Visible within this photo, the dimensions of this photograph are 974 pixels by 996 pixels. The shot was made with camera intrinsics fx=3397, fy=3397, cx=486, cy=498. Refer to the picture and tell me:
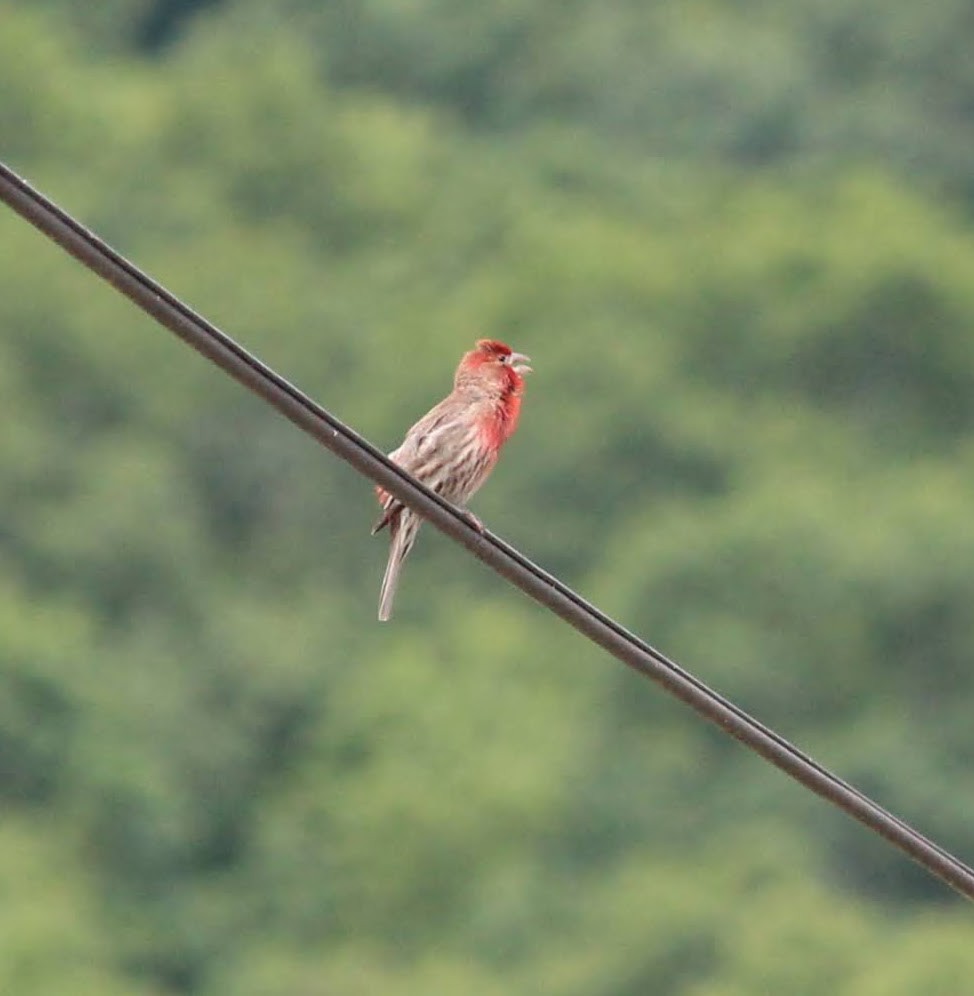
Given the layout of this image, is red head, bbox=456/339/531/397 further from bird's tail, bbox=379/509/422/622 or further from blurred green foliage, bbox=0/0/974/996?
blurred green foliage, bbox=0/0/974/996

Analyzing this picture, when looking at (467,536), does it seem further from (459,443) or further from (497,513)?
(497,513)

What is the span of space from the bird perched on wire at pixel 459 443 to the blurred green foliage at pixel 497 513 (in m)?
26.4

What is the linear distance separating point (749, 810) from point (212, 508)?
928 centimetres

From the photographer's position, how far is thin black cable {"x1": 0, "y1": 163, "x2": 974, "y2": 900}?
565 cm

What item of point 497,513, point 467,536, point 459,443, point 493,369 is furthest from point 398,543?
point 497,513

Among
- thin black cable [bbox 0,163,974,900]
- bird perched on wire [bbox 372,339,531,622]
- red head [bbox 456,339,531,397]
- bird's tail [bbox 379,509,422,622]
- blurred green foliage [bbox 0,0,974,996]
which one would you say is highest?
blurred green foliage [bbox 0,0,974,996]

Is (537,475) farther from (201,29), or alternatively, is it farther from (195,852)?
(201,29)

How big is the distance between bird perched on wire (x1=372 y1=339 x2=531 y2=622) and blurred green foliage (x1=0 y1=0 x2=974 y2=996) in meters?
26.4

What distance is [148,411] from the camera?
50.6m

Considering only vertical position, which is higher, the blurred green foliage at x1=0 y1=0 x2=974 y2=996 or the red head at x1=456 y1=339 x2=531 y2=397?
the blurred green foliage at x1=0 y1=0 x2=974 y2=996

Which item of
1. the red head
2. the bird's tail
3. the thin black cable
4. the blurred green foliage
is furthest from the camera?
the blurred green foliage

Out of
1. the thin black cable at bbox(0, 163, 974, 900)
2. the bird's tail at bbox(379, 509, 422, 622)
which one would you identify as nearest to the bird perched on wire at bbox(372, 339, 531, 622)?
the bird's tail at bbox(379, 509, 422, 622)

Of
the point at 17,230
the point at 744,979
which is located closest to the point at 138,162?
the point at 17,230

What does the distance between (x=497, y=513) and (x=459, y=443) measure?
37.2 metres
